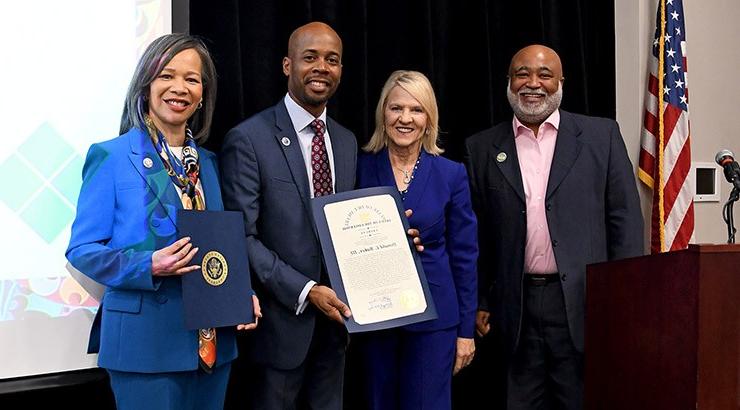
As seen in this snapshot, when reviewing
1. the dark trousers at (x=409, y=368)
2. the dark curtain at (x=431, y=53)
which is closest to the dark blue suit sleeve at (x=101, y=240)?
the dark trousers at (x=409, y=368)

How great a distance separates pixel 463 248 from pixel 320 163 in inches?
22.9

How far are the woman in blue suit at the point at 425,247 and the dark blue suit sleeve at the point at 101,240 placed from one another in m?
0.90

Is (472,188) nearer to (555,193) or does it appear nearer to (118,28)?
(555,193)

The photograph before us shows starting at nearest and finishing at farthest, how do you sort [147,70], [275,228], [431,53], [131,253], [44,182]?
1. [131,253]
2. [147,70]
3. [44,182]
4. [275,228]
5. [431,53]

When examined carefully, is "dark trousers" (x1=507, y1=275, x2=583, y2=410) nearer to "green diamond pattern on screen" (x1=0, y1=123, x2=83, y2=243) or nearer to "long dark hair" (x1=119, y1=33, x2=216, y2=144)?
"long dark hair" (x1=119, y1=33, x2=216, y2=144)

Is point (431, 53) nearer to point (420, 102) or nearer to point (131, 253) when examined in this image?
point (420, 102)

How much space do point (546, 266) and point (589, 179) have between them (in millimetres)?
358

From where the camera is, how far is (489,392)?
373cm

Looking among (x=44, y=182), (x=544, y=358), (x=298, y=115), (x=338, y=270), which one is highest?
(x=298, y=115)

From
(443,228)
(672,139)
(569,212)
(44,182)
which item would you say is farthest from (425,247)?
(672,139)

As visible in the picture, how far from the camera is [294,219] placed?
2.43 m

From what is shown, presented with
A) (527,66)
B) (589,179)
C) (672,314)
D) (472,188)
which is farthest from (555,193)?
(672,314)

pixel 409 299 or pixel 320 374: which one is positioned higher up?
pixel 409 299

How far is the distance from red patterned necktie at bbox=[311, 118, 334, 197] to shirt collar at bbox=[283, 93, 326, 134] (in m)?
0.02
